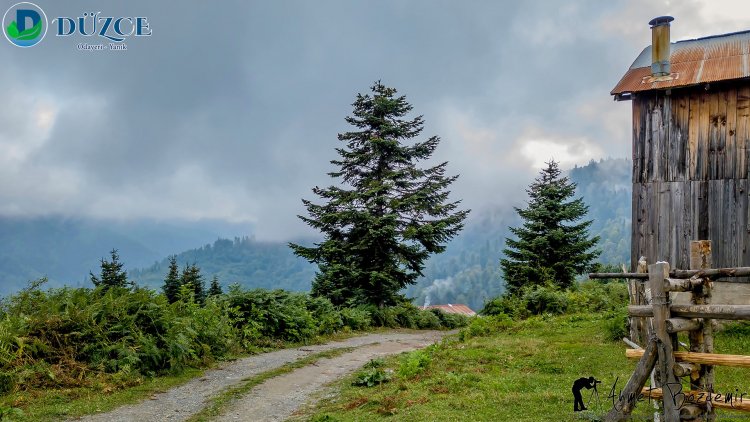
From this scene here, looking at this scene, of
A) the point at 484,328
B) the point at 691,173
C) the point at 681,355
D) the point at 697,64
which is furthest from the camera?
the point at 484,328

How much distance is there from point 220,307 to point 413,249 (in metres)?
13.9

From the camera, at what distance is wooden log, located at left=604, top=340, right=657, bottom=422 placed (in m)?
6.80

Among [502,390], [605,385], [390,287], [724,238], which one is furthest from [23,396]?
[390,287]

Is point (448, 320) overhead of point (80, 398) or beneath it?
beneath

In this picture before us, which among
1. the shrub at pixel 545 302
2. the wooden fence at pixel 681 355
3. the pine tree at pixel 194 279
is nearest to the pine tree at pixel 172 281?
the pine tree at pixel 194 279

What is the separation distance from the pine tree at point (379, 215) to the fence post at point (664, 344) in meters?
21.9

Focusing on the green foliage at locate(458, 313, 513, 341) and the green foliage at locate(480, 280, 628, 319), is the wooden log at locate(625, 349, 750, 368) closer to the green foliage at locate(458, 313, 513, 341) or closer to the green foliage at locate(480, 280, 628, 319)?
the green foliage at locate(458, 313, 513, 341)

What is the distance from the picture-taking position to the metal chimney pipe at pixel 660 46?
14.8 m

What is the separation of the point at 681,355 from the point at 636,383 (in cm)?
68

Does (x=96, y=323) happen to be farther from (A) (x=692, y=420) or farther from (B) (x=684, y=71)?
(B) (x=684, y=71)

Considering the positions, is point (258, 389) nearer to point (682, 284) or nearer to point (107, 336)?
point (107, 336)

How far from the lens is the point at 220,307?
18.9 meters

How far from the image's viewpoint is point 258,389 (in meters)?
12.8

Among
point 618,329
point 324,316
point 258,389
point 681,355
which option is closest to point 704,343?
point 681,355
